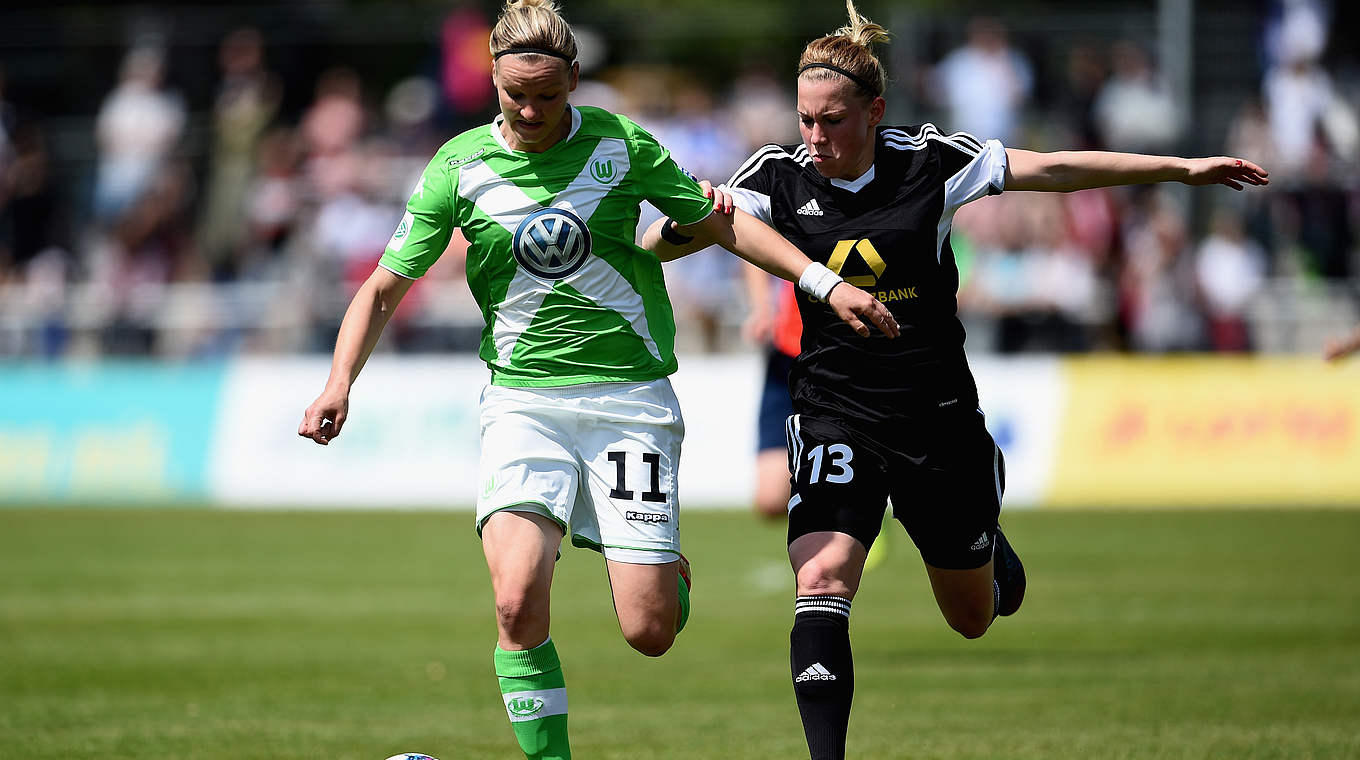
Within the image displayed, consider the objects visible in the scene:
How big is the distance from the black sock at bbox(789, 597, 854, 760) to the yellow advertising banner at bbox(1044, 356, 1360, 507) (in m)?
12.2

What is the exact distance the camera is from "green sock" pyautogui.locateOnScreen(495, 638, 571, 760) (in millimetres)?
5965

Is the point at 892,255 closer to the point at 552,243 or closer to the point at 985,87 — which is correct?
the point at 552,243

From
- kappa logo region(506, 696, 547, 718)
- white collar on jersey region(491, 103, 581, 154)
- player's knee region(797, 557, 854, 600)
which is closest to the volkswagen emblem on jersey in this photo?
white collar on jersey region(491, 103, 581, 154)

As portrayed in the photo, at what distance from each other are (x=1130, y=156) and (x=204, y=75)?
19331 mm

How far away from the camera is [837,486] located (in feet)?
20.4

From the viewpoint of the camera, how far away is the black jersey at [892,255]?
6.27 meters

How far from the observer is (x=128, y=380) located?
19.3 meters

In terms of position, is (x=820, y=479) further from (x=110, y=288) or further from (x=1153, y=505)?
(x=110, y=288)

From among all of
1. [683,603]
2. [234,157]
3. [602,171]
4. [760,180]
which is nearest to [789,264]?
[760,180]

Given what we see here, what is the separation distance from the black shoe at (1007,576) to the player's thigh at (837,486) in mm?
943

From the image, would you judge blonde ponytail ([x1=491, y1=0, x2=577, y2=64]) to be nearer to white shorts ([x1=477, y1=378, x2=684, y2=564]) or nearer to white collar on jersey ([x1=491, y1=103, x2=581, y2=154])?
white collar on jersey ([x1=491, y1=103, x2=581, y2=154])

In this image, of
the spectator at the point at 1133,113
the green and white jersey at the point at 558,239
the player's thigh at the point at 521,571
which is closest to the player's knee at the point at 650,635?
the player's thigh at the point at 521,571

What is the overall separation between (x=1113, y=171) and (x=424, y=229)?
2.49 metres

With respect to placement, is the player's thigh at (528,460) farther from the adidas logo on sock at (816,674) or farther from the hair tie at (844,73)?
the hair tie at (844,73)
